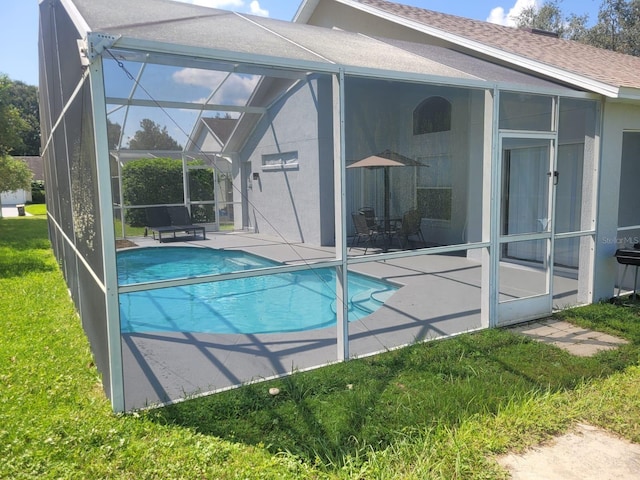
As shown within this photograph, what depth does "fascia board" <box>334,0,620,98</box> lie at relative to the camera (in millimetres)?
5473

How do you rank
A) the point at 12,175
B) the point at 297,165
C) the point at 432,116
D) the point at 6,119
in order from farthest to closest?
the point at 12,175
the point at 6,119
the point at 297,165
the point at 432,116

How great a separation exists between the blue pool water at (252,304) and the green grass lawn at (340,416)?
1.80m

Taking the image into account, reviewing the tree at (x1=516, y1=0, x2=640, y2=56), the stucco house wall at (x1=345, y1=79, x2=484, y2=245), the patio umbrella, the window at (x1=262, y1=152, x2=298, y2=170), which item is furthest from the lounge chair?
the tree at (x1=516, y1=0, x2=640, y2=56)

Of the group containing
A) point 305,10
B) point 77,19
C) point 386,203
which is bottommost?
point 386,203

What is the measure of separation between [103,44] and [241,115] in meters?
9.81

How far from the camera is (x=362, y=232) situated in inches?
317

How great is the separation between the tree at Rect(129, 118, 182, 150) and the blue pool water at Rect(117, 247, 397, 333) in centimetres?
391

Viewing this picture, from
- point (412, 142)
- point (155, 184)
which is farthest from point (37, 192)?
point (412, 142)

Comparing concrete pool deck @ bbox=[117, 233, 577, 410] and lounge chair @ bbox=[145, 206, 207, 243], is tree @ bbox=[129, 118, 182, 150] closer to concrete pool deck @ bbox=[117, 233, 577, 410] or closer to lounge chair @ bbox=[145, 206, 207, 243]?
lounge chair @ bbox=[145, 206, 207, 243]

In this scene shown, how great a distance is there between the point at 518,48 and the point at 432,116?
1868mm

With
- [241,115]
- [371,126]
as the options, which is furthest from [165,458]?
[241,115]

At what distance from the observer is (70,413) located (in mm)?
3389

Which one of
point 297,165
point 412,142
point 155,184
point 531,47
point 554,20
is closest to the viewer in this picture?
point 531,47

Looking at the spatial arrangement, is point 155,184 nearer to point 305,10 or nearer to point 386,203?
point 305,10
